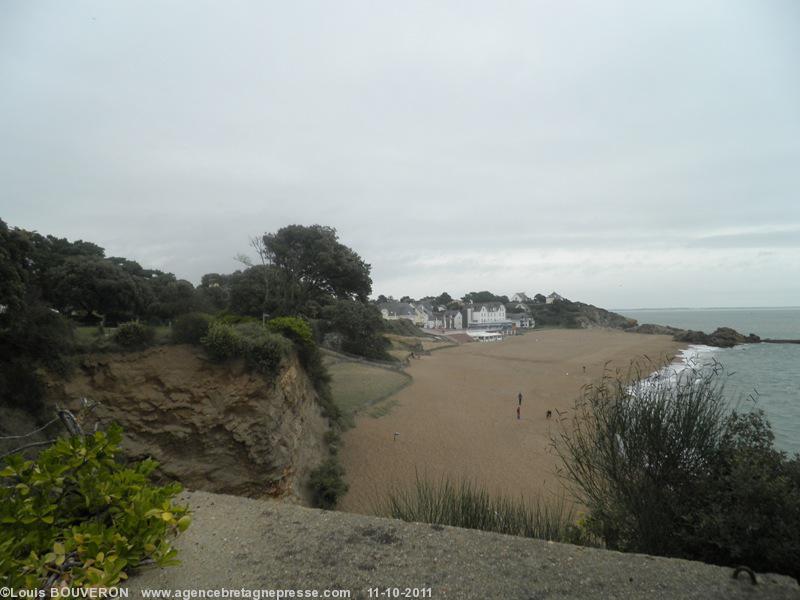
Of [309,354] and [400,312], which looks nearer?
[309,354]

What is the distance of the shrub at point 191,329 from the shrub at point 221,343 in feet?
1.10

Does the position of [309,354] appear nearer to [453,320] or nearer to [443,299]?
[453,320]

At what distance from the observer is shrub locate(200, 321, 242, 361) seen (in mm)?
10141

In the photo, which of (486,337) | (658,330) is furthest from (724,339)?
(486,337)

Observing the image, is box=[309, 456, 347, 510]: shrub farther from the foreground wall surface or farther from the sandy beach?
the foreground wall surface

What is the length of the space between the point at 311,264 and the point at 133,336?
1532 cm

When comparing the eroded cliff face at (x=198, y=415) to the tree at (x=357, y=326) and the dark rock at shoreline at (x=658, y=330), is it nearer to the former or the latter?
the tree at (x=357, y=326)

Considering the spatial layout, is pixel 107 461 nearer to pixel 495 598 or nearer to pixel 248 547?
pixel 248 547

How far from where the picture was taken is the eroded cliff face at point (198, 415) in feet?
29.9

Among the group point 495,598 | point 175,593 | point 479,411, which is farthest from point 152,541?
point 479,411

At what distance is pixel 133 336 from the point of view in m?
10.3

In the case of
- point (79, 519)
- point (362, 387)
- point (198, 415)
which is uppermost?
point (79, 519)

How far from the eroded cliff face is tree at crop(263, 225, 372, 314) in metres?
14.0

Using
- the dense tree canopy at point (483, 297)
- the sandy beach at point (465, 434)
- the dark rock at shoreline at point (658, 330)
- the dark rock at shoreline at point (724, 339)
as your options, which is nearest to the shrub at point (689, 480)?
the sandy beach at point (465, 434)
